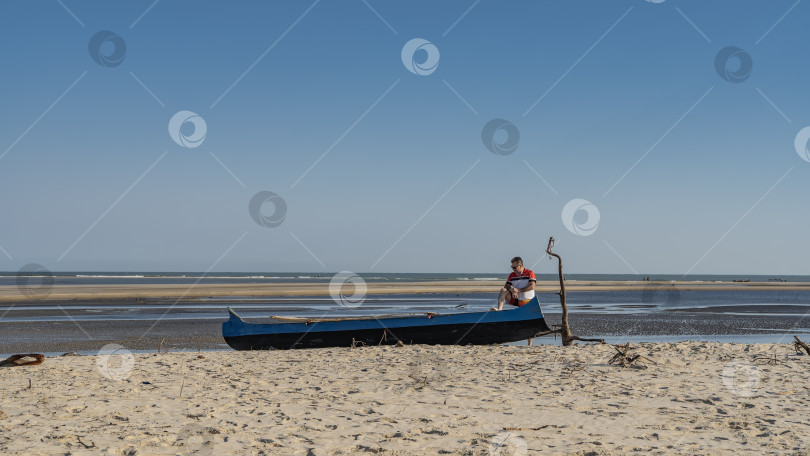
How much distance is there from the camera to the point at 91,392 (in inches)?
352

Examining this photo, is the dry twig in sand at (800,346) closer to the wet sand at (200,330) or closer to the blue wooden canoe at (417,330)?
the blue wooden canoe at (417,330)

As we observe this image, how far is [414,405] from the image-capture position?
802cm

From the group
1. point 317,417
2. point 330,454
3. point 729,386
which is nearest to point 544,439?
point 330,454

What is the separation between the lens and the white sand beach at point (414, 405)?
6191 mm

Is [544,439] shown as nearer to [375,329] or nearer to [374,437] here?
[374,437]

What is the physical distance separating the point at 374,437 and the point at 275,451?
1037 millimetres

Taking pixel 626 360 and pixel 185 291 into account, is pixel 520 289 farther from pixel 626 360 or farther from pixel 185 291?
pixel 185 291

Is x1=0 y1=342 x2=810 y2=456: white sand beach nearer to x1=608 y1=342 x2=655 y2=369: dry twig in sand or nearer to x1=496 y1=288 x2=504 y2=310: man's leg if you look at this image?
x1=608 y1=342 x2=655 y2=369: dry twig in sand

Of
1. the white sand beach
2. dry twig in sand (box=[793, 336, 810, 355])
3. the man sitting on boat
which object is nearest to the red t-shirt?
the man sitting on boat

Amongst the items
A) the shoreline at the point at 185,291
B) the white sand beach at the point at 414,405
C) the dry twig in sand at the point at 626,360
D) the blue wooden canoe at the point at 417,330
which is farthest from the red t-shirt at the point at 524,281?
the shoreline at the point at 185,291

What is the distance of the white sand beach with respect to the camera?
6.19m

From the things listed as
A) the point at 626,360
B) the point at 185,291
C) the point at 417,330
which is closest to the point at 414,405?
the point at 626,360

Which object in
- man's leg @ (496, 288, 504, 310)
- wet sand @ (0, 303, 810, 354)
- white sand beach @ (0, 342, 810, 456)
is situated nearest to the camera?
white sand beach @ (0, 342, 810, 456)

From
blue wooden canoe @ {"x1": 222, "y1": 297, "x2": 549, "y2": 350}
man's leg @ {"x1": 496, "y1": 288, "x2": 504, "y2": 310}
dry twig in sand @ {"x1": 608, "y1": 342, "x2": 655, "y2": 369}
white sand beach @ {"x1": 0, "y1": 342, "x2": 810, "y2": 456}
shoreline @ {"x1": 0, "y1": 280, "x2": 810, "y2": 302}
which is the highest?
shoreline @ {"x1": 0, "y1": 280, "x2": 810, "y2": 302}
